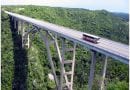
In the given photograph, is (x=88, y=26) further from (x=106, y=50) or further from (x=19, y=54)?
(x=106, y=50)

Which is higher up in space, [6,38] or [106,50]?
[106,50]

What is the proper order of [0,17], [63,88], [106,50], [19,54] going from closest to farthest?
[106,50]
[63,88]
[19,54]
[0,17]

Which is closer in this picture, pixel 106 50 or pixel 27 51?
pixel 106 50

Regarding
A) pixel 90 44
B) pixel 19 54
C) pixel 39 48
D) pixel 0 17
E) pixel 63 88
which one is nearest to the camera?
pixel 90 44

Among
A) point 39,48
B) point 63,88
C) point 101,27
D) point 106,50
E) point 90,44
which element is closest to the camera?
point 106,50

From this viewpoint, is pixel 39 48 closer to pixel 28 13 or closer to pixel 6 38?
pixel 6 38

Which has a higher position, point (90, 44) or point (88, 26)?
point (90, 44)

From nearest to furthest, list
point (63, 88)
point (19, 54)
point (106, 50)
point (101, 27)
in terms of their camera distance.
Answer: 1. point (106, 50)
2. point (63, 88)
3. point (19, 54)
4. point (101, 27)

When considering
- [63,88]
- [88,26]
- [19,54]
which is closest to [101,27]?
[88,26]

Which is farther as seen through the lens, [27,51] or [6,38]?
[6,38]

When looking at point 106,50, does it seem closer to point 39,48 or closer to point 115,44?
point 115,44

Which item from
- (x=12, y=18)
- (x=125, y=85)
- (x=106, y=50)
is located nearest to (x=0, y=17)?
(x=12, y=18)
